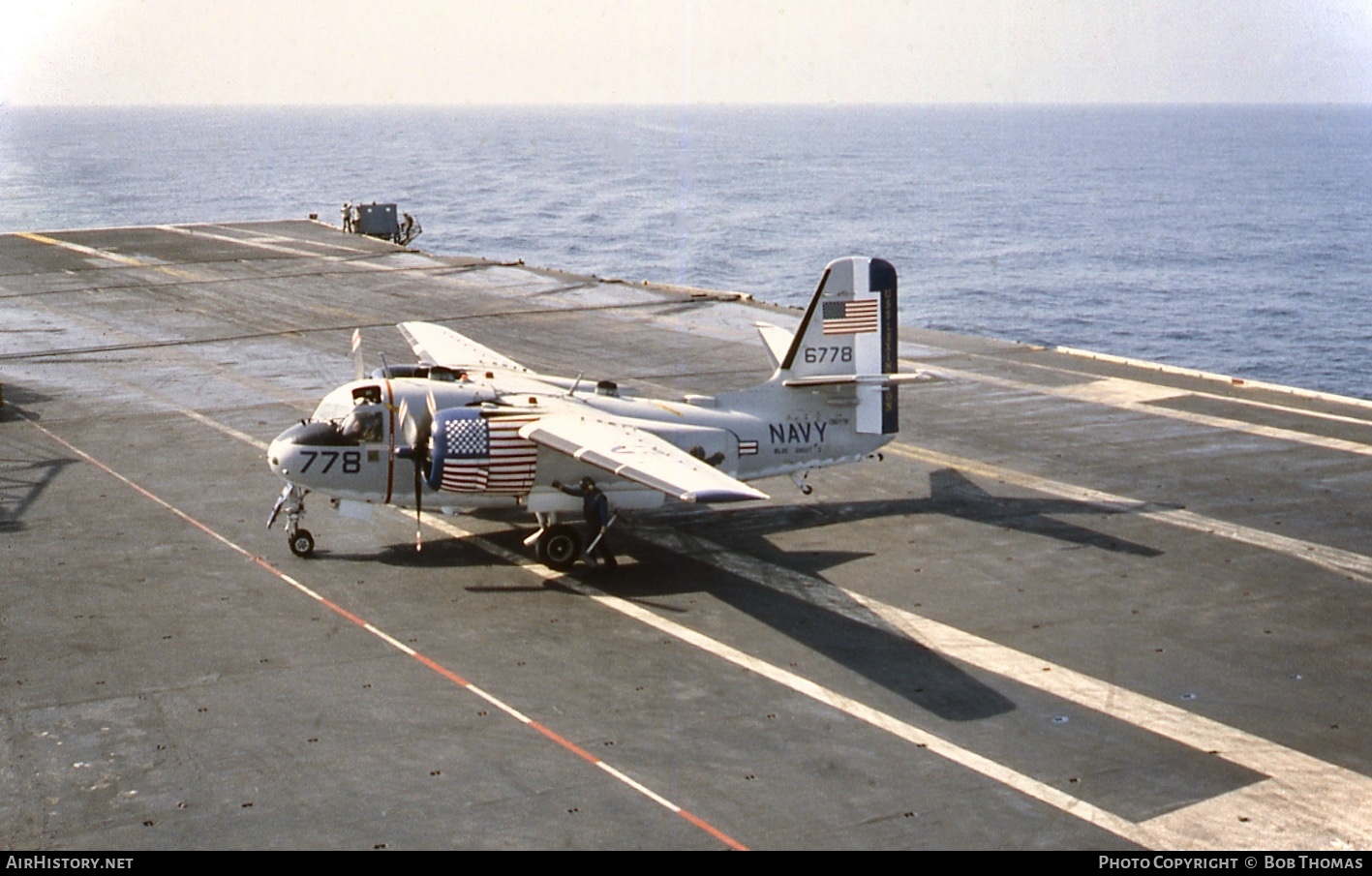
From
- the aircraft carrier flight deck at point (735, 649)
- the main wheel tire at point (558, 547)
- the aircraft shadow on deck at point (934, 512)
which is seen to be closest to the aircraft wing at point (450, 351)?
the aircraft carrier flight deck at point (735, 649)

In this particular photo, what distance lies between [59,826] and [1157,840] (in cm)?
1507

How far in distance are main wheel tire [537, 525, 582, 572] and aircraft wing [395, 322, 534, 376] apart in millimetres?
6142

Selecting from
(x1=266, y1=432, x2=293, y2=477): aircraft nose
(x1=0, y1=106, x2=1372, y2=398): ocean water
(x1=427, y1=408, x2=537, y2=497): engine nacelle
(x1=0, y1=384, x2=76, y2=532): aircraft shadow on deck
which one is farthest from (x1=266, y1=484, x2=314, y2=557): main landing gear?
(x1=0, y1=106, x2=1372, y2=398): ocean water

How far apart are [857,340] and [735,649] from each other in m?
11.7

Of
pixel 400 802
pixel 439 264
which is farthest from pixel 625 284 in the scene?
pixel 400 802

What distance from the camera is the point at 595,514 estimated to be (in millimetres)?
30594

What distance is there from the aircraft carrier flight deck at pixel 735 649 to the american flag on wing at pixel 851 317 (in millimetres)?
4571

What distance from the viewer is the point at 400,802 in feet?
66.2

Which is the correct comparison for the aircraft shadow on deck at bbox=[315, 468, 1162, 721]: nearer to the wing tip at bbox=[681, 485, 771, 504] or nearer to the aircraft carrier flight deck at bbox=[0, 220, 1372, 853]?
the aircraft carrier flight deck at bbox=[0, 220, 1372, 853]

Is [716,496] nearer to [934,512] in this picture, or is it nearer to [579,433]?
[579,433]

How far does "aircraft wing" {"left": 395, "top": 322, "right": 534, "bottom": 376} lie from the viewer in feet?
123

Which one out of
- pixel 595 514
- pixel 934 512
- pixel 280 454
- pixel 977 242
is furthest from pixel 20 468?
pixel 977 242

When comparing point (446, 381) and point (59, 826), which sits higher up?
point (446, 381)
